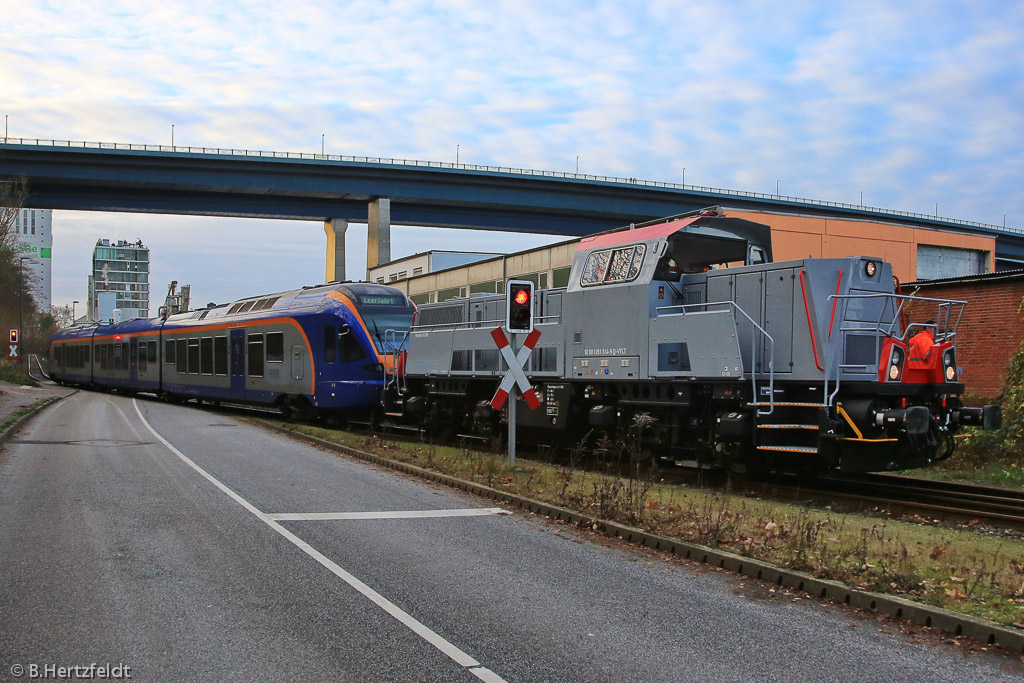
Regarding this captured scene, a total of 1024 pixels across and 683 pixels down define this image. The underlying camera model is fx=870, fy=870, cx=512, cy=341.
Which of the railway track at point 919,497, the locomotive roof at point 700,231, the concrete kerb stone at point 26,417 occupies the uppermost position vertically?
the locomotive roof at point 700,231

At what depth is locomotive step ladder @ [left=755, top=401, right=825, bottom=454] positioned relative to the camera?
1101 cm

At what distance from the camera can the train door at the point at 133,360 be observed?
3619 centimetres

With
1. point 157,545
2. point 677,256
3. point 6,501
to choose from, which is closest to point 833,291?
point 677,256

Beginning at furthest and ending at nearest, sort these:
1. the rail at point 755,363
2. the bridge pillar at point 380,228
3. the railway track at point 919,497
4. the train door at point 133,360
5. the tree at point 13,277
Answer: the bridge pillar at point 380,228 < the train door at point 133,360 < the tree at point 13,277 < the rail at point 755,363 < the railway track at point 919,497

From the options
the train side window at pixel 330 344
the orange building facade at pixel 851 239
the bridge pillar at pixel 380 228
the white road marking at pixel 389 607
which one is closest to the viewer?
the white road marking at pixel 389 607

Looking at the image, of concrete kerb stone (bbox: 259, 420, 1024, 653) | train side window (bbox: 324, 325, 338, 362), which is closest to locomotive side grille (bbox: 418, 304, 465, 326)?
train side window (bbox: 324, 325, 338, 362)

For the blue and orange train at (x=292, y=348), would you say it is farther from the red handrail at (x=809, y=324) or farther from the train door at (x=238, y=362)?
the red handrail at (x=809, y=324)

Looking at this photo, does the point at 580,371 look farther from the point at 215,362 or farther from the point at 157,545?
the point at 215,362

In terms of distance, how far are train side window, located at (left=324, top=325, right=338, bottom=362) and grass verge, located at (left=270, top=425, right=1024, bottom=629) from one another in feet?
29.9

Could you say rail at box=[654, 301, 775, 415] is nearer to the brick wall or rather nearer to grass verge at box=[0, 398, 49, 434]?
the brick wall

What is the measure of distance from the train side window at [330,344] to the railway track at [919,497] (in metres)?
11.8

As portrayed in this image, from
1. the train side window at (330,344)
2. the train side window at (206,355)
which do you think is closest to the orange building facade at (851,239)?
the train side window at (330,344)

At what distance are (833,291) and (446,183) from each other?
4455cm

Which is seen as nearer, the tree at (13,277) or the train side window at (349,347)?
the train side window at (349,347)
